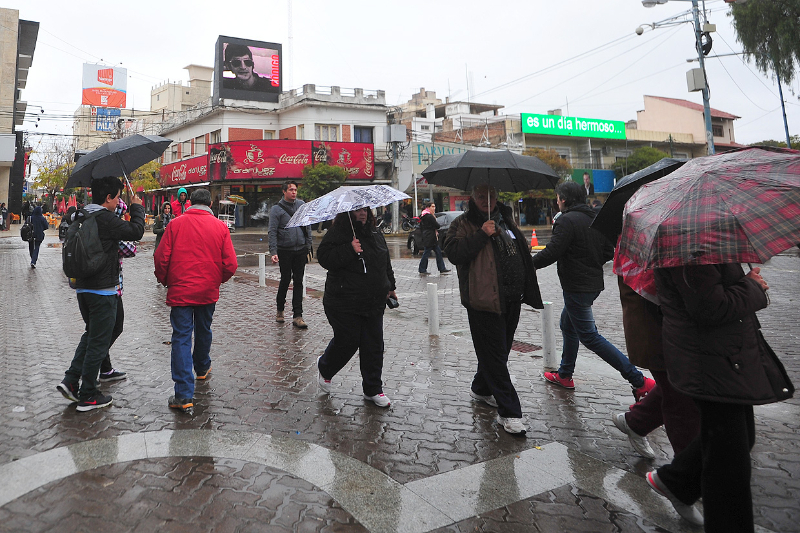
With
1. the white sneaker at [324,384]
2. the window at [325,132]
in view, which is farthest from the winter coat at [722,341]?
the window at [325,132]

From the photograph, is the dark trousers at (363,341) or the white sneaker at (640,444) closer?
the white sneaker at (640,444)

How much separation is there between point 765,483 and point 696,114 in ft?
194

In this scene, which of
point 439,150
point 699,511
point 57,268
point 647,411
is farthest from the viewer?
point 439,150

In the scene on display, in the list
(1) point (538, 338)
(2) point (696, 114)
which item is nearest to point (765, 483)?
(1) point (538, 338)

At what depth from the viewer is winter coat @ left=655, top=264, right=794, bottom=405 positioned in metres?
2.31

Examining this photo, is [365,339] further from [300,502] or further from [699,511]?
[699,511]

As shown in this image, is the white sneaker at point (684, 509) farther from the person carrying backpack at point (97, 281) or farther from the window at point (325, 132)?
the window at point (325, 132)

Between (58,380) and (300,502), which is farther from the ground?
(58,380)

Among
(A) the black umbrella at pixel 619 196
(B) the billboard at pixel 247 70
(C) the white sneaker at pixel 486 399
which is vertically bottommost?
(C) the white sneaker at pixel 486 399

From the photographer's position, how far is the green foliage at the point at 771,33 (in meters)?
17.6

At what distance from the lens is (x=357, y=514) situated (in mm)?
2896

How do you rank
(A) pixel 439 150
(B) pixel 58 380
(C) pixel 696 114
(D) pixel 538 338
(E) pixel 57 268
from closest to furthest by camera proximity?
(B) pixel 58 380, (D) pixel 538 338, (E) pixel 57 268, (A) pixel 439 150, (C) pixel 696 114

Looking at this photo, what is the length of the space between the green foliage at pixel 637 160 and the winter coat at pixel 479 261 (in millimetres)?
46852

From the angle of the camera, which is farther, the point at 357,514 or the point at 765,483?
the point at 765,483
